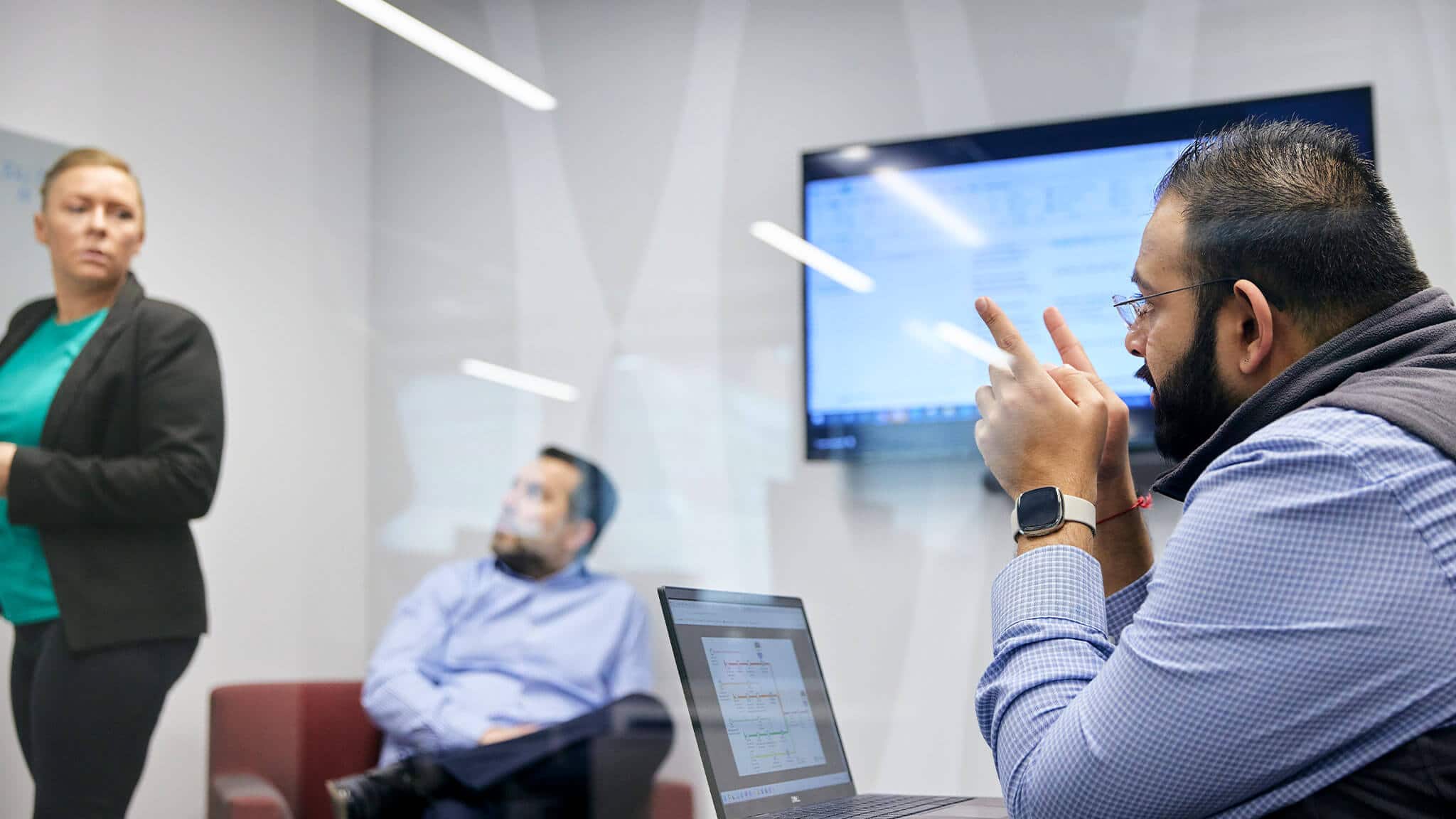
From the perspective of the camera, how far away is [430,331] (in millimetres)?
3545

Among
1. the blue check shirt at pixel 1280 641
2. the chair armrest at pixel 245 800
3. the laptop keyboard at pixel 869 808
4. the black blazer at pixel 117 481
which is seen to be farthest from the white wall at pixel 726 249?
the blue check shirt at pixel 1280 641

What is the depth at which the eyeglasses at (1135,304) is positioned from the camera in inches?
42.9

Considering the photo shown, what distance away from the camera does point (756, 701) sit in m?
1.30

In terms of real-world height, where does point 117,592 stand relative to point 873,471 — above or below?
below

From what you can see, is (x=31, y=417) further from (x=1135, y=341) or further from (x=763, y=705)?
(x=1135, y=341)

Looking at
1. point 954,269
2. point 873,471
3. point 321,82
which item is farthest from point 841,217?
point 321,82

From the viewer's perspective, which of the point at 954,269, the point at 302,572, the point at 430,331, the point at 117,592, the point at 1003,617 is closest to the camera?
the point at 1003,617

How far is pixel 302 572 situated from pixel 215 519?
16.6 inches

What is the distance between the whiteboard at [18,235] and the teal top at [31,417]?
8 centimetres

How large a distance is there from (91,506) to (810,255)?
175cm

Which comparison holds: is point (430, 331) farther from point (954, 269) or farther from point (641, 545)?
point (954, 269)

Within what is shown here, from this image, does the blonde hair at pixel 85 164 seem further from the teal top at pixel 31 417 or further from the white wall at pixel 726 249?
the white wall at pixel 726 249

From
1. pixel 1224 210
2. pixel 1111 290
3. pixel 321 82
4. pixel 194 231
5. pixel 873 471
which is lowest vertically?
pixel 873 471

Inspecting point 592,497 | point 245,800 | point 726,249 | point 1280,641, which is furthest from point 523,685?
point 1280,641
